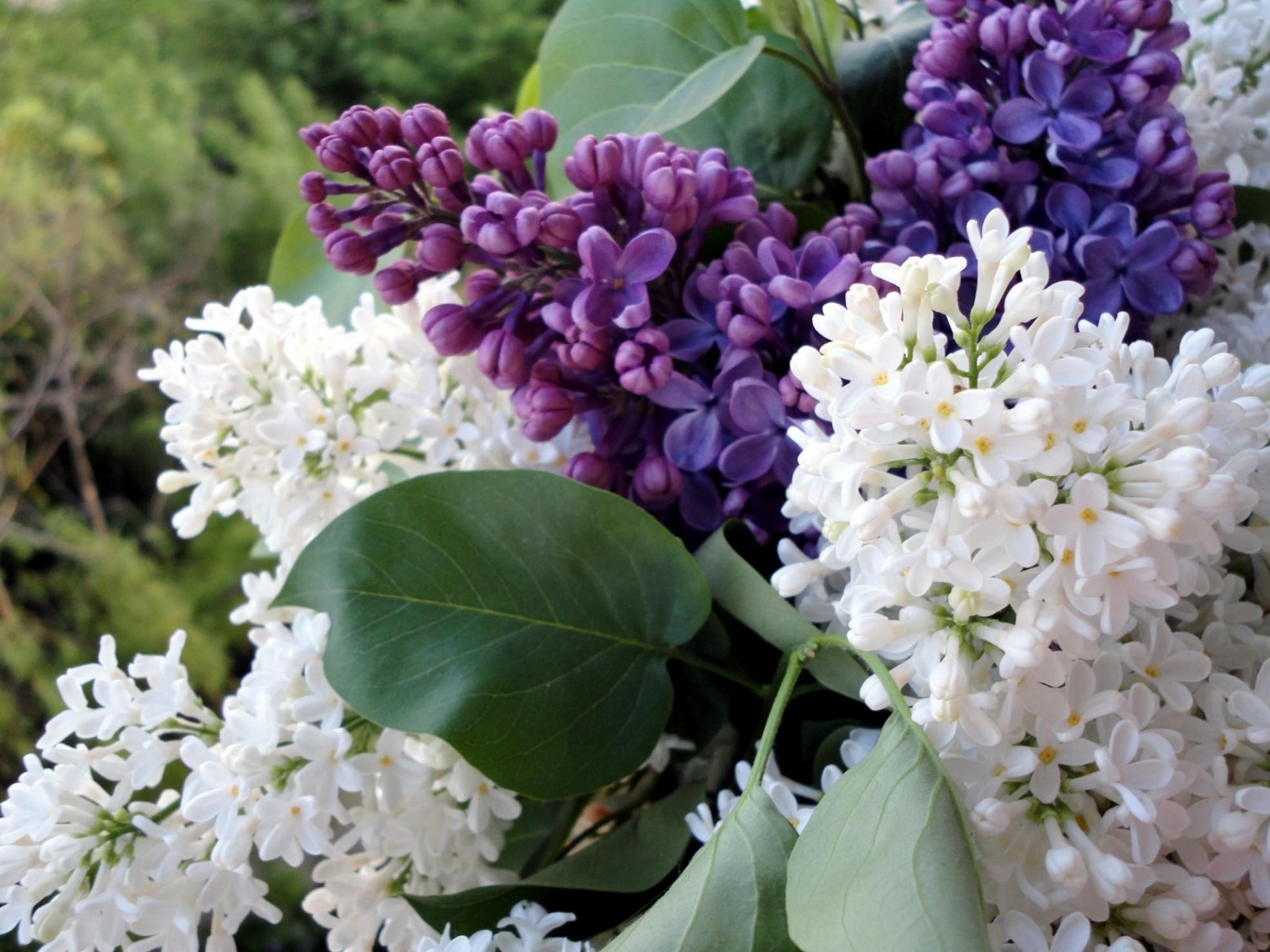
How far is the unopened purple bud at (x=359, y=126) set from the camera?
40 cm

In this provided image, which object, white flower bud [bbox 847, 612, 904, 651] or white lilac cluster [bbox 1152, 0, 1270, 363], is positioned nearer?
white flower bud [bbox 847, 612, 904, 651]

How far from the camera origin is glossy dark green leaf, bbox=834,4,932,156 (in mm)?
502

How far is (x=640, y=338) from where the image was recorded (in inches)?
15.7

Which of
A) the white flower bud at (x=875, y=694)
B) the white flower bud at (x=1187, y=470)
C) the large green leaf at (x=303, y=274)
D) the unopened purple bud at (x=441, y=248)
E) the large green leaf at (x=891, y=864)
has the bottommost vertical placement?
the large green leaf at (x=891, y=864)

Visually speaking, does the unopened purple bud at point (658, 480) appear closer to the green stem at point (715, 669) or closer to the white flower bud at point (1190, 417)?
the green stem at point (715, 669)

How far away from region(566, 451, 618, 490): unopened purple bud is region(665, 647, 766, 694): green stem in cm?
7

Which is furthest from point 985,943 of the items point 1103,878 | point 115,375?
point 115,375

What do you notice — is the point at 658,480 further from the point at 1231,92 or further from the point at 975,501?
the point at 1231,92

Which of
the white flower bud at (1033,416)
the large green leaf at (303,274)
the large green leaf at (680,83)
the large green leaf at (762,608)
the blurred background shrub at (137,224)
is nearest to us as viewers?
the white flower bud at (1033,416)

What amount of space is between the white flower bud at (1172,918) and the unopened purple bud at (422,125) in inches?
13.9

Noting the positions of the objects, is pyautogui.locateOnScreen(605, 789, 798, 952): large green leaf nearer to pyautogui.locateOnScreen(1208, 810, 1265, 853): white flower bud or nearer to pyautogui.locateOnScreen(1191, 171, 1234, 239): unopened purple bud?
pyautogui.locateOnScreen(1208, 810, 1265, 853): white flower bud

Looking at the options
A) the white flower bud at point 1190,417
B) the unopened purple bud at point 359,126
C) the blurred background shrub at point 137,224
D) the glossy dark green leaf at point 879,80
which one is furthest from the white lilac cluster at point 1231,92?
the blurred background shrub at point 137,224

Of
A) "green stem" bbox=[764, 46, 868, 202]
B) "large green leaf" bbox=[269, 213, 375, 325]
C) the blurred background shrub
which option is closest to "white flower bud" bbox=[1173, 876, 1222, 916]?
"green stem" bbox=[764, 46, 868, 202]

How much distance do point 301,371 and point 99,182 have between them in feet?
3.78
